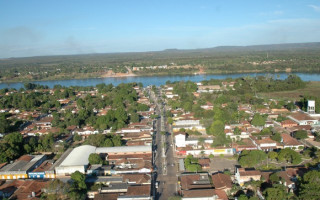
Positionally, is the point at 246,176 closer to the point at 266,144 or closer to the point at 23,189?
the point at 266,144

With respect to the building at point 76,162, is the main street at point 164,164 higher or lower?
lower

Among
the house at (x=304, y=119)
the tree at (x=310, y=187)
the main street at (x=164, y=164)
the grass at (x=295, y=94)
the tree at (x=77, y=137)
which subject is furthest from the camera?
the grass at (x=295, y=94)

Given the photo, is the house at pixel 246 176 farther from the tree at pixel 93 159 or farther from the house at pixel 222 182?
the tree at pixel 93 159

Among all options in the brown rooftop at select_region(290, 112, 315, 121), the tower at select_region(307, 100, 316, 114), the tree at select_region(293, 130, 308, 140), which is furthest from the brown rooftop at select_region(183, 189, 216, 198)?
the tower at select_region(307, 100, 316, 114)

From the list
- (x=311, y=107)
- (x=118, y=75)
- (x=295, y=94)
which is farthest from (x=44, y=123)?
(x=118, y=75)

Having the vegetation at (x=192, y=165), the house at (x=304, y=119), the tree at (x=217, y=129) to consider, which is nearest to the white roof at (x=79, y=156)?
the vegetation at (x=192, y=165)
